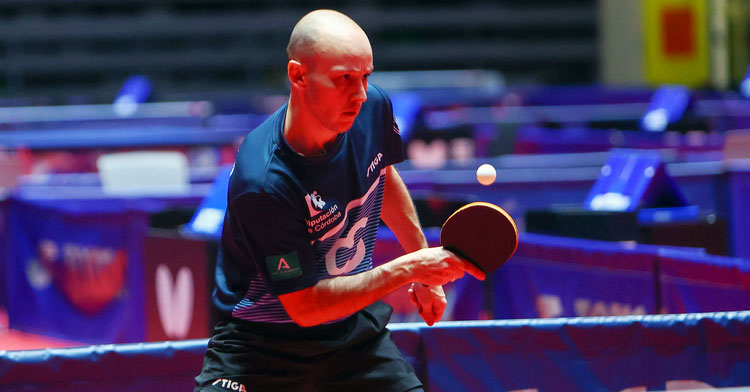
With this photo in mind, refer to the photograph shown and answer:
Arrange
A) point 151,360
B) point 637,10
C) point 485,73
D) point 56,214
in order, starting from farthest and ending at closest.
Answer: point 485,73 → point 637,10 → point 56,214 → point 151,360

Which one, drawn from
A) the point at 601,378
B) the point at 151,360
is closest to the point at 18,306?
the point at 151,360

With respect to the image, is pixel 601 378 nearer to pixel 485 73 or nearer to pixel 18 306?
pixel 18 306

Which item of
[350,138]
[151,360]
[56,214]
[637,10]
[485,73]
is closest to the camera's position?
[350,138]

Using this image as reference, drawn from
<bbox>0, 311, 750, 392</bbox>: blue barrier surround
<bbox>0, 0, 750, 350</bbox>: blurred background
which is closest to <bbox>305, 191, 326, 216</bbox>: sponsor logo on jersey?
Answer: <bbox>0, 311, 750, 392</bbox>: blue barrier surround

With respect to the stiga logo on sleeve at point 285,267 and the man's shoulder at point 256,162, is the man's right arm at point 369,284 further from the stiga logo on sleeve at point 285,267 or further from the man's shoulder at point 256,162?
the man's shoulder at point 256,162

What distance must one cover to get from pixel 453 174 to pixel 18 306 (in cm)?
355

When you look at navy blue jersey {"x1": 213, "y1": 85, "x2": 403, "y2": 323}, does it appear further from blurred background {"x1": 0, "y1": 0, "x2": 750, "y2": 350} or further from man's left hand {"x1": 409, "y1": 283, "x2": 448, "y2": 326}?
blurred background {"x1": 0, "y1": 0, "x2": 750, "y2": 350}

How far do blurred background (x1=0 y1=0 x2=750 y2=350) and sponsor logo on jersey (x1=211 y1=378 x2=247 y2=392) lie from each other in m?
2.39

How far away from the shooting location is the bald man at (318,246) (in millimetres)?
2475

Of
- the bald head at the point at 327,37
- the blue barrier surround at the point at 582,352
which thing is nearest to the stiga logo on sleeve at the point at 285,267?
the bald head at the point at 327,37

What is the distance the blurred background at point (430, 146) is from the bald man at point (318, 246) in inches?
82.2

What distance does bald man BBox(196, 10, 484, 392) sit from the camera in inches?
97.4

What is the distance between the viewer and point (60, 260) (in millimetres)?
7238

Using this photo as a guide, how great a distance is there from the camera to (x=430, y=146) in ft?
43.2
